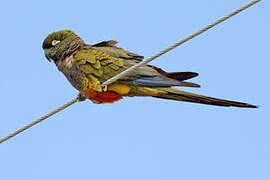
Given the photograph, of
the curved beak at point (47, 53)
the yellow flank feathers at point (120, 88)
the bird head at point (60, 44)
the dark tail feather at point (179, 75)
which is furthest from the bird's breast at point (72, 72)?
the dark tail feather at point (179, 75)

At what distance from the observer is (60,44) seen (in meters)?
7.21

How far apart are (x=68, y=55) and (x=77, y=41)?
236 millimetres

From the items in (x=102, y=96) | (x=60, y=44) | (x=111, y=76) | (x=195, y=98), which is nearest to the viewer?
(x=195, y=98)

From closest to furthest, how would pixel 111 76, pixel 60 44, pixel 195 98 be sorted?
pixel 195 98
pixel 111 76
pixel 60 44

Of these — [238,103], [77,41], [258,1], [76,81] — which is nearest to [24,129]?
[76,81]

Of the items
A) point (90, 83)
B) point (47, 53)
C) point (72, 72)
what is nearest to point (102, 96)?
point (90, 83)

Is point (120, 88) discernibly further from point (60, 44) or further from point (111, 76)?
point (60, 44)

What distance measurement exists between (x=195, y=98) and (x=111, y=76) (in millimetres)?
1122

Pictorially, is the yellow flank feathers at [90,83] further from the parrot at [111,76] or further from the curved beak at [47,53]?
the curved beak at [47,53]

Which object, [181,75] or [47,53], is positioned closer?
[181,75]

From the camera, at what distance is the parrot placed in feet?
21.9

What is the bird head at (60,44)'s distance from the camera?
7.09 metres

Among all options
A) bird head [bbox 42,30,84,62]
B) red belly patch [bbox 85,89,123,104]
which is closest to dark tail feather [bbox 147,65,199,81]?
red belly patch [bbox 85,89,123,104]

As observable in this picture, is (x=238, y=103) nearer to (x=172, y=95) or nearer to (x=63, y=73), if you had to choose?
(x=172, y=95)
